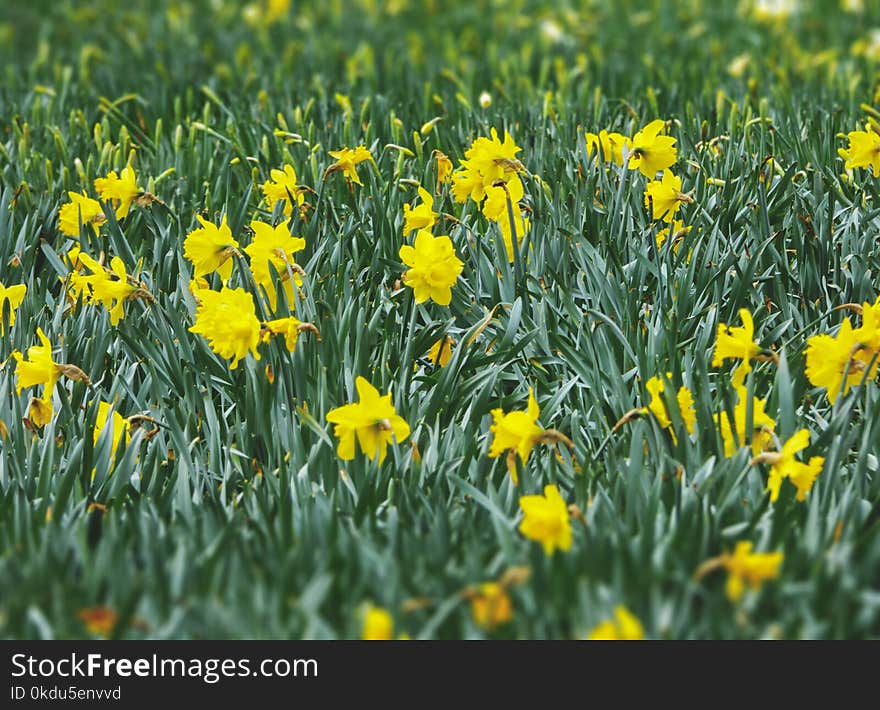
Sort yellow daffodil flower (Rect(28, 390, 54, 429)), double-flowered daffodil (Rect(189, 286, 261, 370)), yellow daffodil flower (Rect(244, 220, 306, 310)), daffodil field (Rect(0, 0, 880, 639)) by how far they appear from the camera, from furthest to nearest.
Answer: yellow daffodil flower (Rect(244, 220, 306, 310)) → yellow daffodil flower (Rect(28, 390, 54, 429)) → double-flowered daffodil (Rect(189, 286, 261, 370)) → daffodil field (Rect(0, 0, 880, 639))

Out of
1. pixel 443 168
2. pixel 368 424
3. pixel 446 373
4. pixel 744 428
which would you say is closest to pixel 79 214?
pixel 443 168

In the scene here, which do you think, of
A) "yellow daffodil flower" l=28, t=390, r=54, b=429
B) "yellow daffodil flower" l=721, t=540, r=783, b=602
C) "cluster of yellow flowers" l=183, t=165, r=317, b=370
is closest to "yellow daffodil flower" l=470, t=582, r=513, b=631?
"yellow daffodil flower" l=721, t=540, r=783, b=602

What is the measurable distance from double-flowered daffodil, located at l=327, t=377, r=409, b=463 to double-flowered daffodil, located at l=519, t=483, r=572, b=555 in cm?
37

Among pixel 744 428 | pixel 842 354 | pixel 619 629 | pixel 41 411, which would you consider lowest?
pixel 619 629

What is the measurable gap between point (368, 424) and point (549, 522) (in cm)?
44

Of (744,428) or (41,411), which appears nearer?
(744,428)

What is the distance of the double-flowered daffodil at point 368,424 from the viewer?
2.07m

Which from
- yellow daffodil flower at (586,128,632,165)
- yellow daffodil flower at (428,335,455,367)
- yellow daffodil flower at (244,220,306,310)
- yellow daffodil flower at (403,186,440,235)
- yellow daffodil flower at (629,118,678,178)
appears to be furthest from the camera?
yellow daffodil flower at (586,128,632,165)

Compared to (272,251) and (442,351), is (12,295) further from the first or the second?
(442,351)

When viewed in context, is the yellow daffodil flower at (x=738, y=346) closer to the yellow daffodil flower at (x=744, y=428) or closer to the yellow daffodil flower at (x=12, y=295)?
the yellow daffodil flower at (x=744, y=428)

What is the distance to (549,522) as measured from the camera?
1.79 metres

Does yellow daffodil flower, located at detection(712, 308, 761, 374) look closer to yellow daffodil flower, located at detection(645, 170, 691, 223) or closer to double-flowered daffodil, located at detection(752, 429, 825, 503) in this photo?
double-flowered daffodil, located at detection(752, 429, 825, 503)

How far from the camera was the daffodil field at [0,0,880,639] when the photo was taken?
1.72 metres
